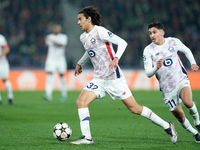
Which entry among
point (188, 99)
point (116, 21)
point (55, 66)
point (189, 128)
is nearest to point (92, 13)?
point (188, 99)

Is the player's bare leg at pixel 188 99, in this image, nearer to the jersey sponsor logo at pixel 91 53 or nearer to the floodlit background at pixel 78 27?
the jersey sponsor logo at pixel 91 53

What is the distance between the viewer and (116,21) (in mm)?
23266

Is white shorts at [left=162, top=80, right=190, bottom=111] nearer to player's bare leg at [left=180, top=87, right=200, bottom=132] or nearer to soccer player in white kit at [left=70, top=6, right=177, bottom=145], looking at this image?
player's bare leg at [left=180, top=87, right=200, bottom=132]

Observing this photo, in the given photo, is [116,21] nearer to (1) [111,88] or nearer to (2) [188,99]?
(1) [111,88]

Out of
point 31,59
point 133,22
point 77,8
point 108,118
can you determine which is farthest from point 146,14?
point 108,118

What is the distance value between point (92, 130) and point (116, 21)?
52.9ft

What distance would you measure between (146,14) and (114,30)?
7.81ft

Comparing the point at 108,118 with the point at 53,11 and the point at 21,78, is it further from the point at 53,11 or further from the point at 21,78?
the point at 53,11

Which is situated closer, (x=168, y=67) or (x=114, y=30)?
(x=168, y=67)

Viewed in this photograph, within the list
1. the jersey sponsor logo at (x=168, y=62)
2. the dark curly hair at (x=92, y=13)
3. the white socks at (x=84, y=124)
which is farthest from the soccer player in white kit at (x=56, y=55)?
the white socks at (x=84, y=124)

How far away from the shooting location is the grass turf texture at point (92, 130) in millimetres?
6012

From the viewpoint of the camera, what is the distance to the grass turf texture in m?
6.01

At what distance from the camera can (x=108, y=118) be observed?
31.8 ft

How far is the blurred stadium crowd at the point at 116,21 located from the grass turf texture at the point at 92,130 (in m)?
10.0
